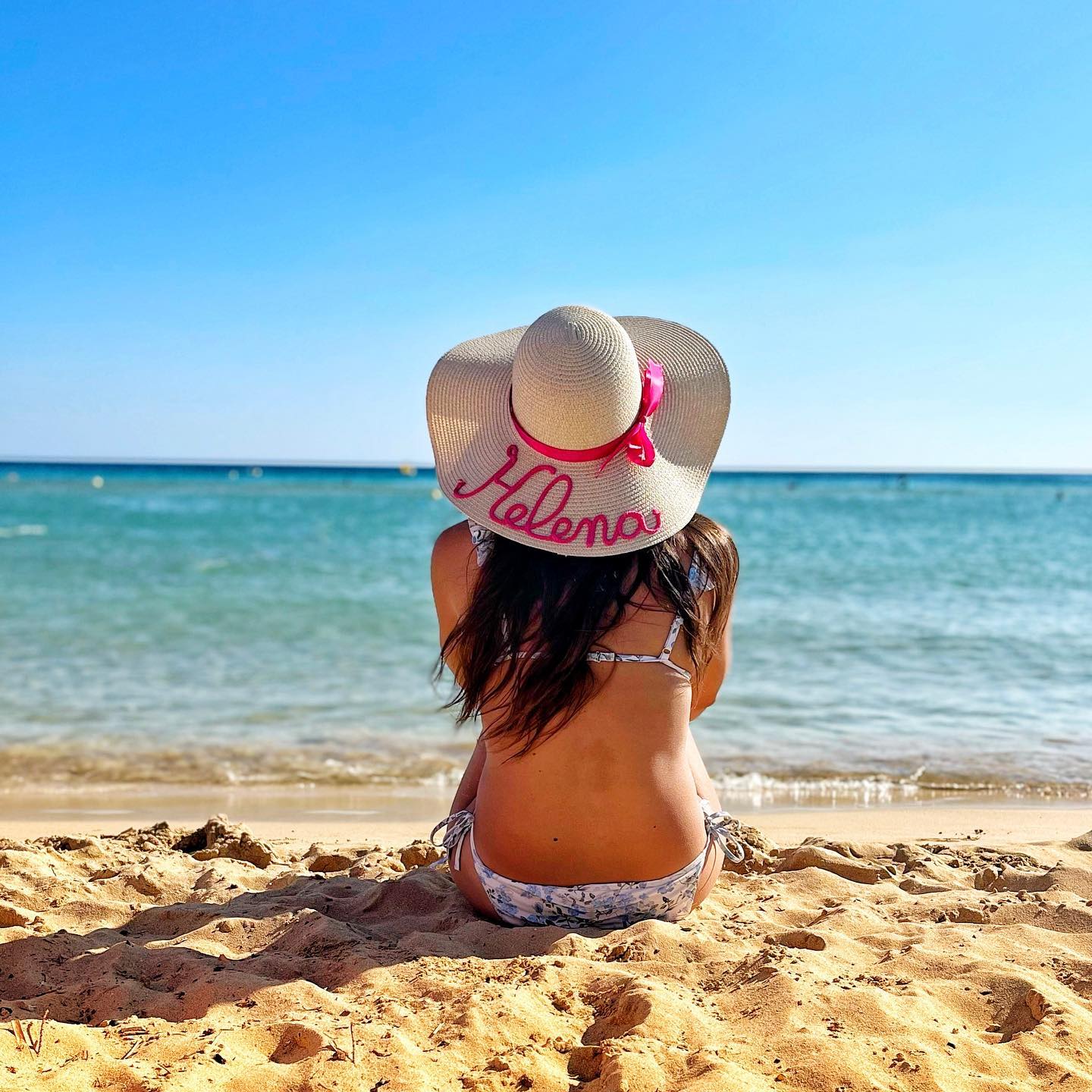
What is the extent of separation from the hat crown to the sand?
114 centimetres

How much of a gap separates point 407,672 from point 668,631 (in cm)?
527

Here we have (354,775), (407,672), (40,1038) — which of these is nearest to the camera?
(40,1038)

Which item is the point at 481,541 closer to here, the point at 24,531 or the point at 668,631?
the point at 668,631

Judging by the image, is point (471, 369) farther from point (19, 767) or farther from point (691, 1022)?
point (19, 767)

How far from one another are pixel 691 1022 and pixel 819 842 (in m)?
1.68

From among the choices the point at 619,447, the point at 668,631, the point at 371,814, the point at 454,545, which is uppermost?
the point at 619,447

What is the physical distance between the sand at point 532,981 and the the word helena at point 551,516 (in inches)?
36.0

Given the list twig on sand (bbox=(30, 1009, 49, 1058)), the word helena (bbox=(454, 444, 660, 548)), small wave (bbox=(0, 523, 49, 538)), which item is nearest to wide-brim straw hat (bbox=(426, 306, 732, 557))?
the word helena (bbox=(454, 444, 660, 548))

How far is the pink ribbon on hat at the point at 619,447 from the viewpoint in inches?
83.2

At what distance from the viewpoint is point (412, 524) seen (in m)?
26.1

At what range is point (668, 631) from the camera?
2160mm

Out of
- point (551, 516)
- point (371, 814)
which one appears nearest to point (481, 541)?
point (551, 516)

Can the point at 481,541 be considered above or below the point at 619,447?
below

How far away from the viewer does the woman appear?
6.82ft
